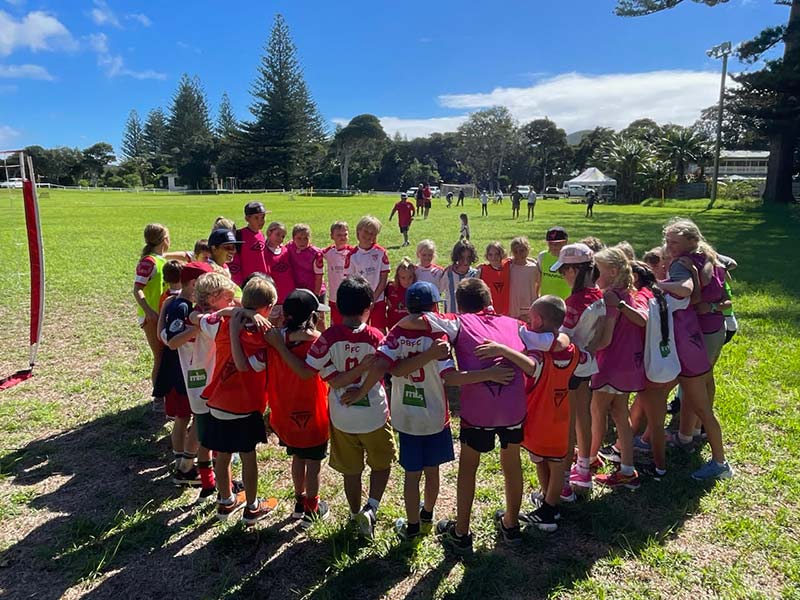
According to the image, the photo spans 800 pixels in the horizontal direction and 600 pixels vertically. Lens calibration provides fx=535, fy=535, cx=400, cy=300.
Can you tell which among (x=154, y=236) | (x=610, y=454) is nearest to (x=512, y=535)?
(x=610, y=454)

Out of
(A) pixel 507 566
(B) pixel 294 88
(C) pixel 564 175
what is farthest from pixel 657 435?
(C) pixel 564 175

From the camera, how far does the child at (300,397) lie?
3258 millimetres

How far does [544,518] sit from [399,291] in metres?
2.76

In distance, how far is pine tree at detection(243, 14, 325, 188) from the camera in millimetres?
70562

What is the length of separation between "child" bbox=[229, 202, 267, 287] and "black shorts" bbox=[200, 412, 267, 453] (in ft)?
9.43

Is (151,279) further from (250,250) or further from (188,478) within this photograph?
(188,478)

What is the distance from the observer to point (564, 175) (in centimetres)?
8975

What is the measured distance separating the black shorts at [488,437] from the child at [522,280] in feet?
Result: 9.11

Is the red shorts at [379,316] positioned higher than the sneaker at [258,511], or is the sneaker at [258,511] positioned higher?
the red shorts at [379,316]

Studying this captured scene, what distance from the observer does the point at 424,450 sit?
333cm

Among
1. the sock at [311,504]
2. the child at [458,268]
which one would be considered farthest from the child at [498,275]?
the sock at [311,504]

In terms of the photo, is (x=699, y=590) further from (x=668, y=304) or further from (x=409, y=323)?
(x=409, y=323)

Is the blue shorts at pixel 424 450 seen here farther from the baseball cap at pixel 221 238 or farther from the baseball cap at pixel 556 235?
the baseball cap at pixel 556 235

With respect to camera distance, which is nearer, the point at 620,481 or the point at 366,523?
the point at 366,523
